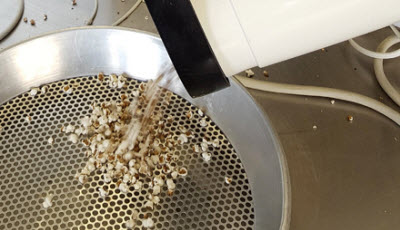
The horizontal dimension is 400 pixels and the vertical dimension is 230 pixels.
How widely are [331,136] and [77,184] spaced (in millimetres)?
328

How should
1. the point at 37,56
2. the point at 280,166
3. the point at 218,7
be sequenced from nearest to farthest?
the point at 218,7
the point at 280,166
the point at 37,56

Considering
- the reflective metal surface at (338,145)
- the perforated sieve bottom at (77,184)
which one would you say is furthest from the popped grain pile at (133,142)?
the reflective metal surface at (338,145)

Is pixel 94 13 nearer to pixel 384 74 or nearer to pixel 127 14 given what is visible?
pixel 127 14

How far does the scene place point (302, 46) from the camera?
1.06 ft

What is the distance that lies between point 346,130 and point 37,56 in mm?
417

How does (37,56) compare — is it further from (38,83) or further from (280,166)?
(280,166)

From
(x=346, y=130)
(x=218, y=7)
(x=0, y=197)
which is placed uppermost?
(x=218, y=7)

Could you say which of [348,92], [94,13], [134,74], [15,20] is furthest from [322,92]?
[15,20]

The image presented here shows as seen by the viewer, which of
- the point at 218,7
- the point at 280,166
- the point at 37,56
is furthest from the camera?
the point at 37,56

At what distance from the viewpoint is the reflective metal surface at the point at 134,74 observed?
0.47 meters

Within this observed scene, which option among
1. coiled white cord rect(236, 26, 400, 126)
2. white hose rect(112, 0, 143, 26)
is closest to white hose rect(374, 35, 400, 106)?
coiled white cord rect(236, 26, 400, 126)

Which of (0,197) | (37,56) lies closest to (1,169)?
(0,197)

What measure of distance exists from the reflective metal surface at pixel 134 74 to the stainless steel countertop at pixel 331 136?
6 cm

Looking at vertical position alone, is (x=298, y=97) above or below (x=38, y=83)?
below
